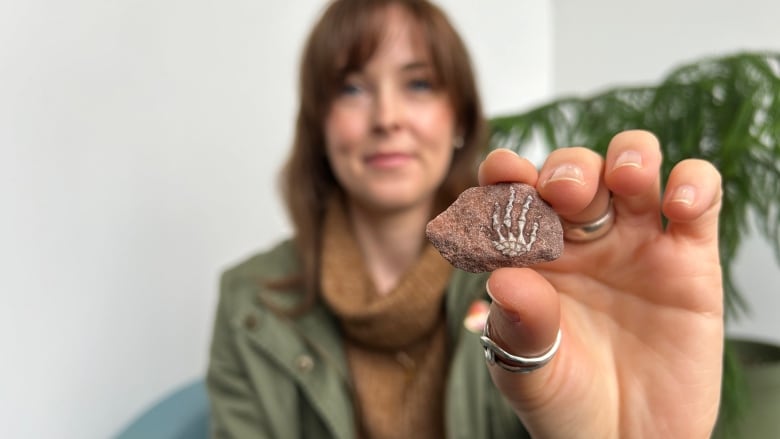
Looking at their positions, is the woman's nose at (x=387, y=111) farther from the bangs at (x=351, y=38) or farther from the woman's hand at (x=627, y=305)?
the woman's hand at (x=627, y=305)

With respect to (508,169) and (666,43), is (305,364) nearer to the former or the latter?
(508,169)

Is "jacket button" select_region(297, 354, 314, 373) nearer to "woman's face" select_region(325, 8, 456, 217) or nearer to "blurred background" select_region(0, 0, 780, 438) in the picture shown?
"woman's face" select_region(325, 8, 456, 217)

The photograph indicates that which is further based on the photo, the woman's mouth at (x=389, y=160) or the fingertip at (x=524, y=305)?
the woman's mouth at (x=389, y=160)

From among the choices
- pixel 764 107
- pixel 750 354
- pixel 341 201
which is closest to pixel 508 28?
pixel 341 201

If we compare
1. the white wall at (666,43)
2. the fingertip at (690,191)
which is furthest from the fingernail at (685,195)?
the white wall at (666,43)

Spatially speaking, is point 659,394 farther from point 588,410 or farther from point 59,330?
point 59,330

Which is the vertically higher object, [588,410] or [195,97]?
[195,97]
